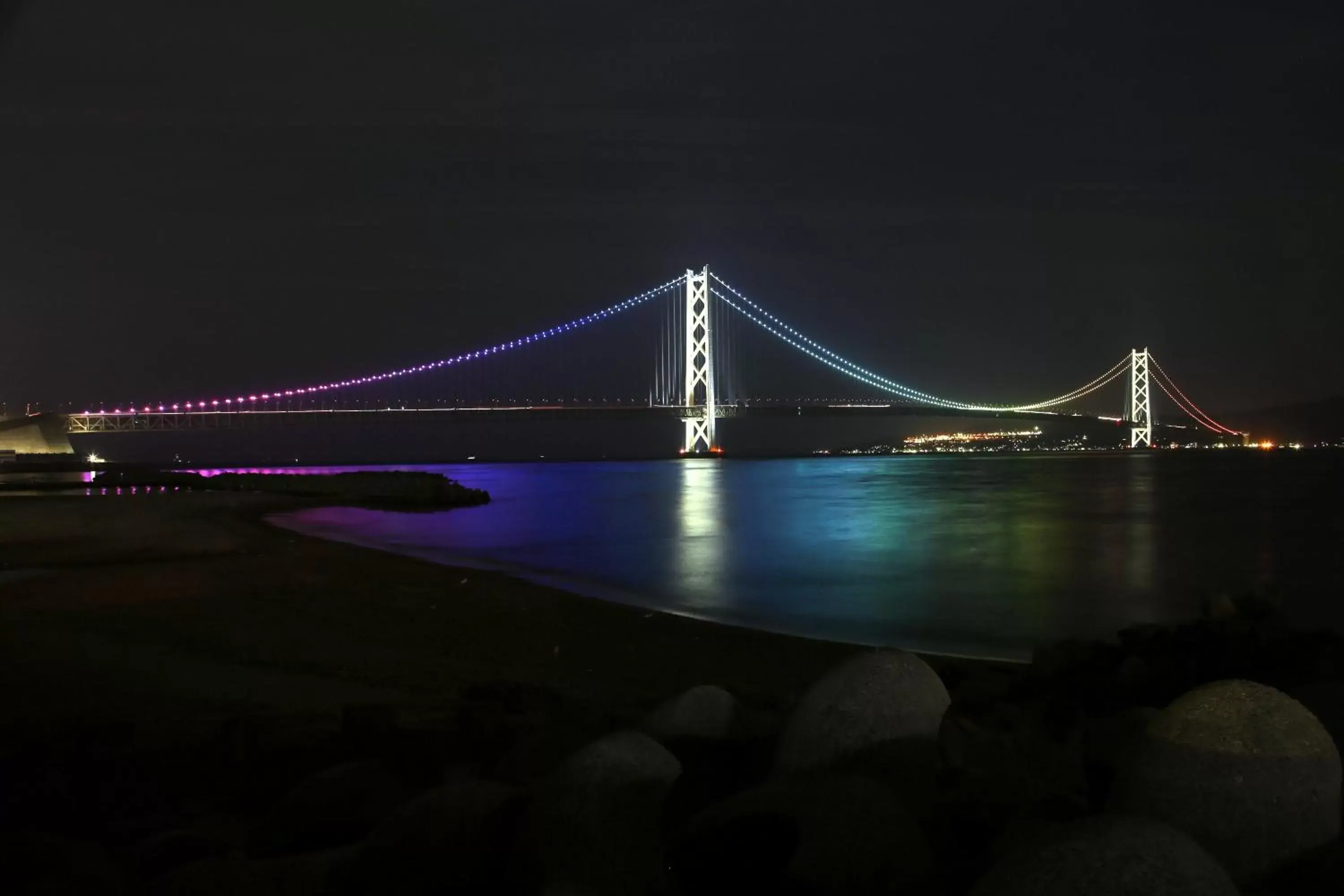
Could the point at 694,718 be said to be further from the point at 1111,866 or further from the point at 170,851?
the point at 1111,866

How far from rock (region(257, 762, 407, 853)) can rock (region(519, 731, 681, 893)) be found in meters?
0.67

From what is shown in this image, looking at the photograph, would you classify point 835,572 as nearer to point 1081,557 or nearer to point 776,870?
point 1081,557

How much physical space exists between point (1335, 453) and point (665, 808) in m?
137

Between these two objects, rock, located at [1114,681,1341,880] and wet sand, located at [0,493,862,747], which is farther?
wet sand, located at [0,493,862,747]

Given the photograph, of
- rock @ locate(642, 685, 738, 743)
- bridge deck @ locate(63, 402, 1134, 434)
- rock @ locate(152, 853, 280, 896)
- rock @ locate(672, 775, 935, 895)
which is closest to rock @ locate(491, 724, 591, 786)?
rock @ locate(642, 685, 738, 743)

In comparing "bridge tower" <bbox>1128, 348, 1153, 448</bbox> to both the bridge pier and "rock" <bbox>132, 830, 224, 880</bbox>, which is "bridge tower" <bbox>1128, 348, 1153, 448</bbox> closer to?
the bridge pier

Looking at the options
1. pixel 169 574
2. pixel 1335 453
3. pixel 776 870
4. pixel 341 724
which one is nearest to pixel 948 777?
pixel 776 870

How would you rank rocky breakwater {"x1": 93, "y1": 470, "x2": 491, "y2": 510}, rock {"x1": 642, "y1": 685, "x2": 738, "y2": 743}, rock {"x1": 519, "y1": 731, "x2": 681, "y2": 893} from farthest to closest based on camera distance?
rocky breakwater {"x1": 93, "y1": 470, "x2": 491, "y2": 510}, rock {"x1": 642, "y1": 685, "x2": 738, "y2": 743}, rock {"x1": 519, "y1": 731, "x2": 681, "y2": 893}

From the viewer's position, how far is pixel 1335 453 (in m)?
120

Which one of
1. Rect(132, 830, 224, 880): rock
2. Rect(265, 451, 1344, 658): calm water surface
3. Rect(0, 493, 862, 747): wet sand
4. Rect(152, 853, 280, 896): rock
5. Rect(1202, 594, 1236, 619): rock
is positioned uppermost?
Rect(152, 853, 280, 896): rock

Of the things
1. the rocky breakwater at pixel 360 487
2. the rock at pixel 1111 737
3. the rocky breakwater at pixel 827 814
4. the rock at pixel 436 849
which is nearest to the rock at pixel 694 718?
the rocky breakwater at pixel 827 814

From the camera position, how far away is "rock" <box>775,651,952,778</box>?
2945 mm

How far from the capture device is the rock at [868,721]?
295cm

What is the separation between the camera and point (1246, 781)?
7.79 ft
